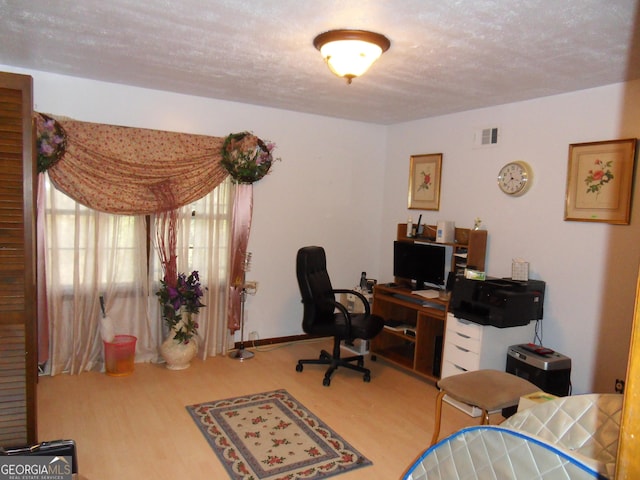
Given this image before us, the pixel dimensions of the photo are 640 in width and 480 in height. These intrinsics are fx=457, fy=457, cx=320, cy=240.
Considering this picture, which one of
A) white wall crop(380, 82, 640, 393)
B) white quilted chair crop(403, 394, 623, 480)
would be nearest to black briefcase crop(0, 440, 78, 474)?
white quilted chair crop(403, 394, 623, 480)

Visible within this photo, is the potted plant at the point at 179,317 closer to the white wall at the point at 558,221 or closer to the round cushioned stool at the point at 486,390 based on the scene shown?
the round cushioned stool at the point at 486,390

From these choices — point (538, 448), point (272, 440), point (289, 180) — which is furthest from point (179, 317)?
point (538, 448)

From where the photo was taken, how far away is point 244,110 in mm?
4379

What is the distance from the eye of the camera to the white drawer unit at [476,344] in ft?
11.1

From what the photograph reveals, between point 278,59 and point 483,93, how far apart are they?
1683mm

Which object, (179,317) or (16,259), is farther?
(179,317)

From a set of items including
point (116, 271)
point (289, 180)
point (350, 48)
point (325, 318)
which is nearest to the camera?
point (350, 48)

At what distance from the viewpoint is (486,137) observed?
4.06m

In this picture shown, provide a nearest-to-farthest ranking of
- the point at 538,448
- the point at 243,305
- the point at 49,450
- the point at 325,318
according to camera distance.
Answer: the point at 538,448 < the point at 49,450 < the point at 325,318 < the point at 243,305

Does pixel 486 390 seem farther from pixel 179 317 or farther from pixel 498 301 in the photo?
pixel 179 317

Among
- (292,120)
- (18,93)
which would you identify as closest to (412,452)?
(18,93)

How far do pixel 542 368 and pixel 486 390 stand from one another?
2.84ft

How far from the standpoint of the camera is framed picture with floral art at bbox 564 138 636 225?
3061 mm

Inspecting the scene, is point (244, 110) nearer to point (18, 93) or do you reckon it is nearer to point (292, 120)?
point (292, 120)
